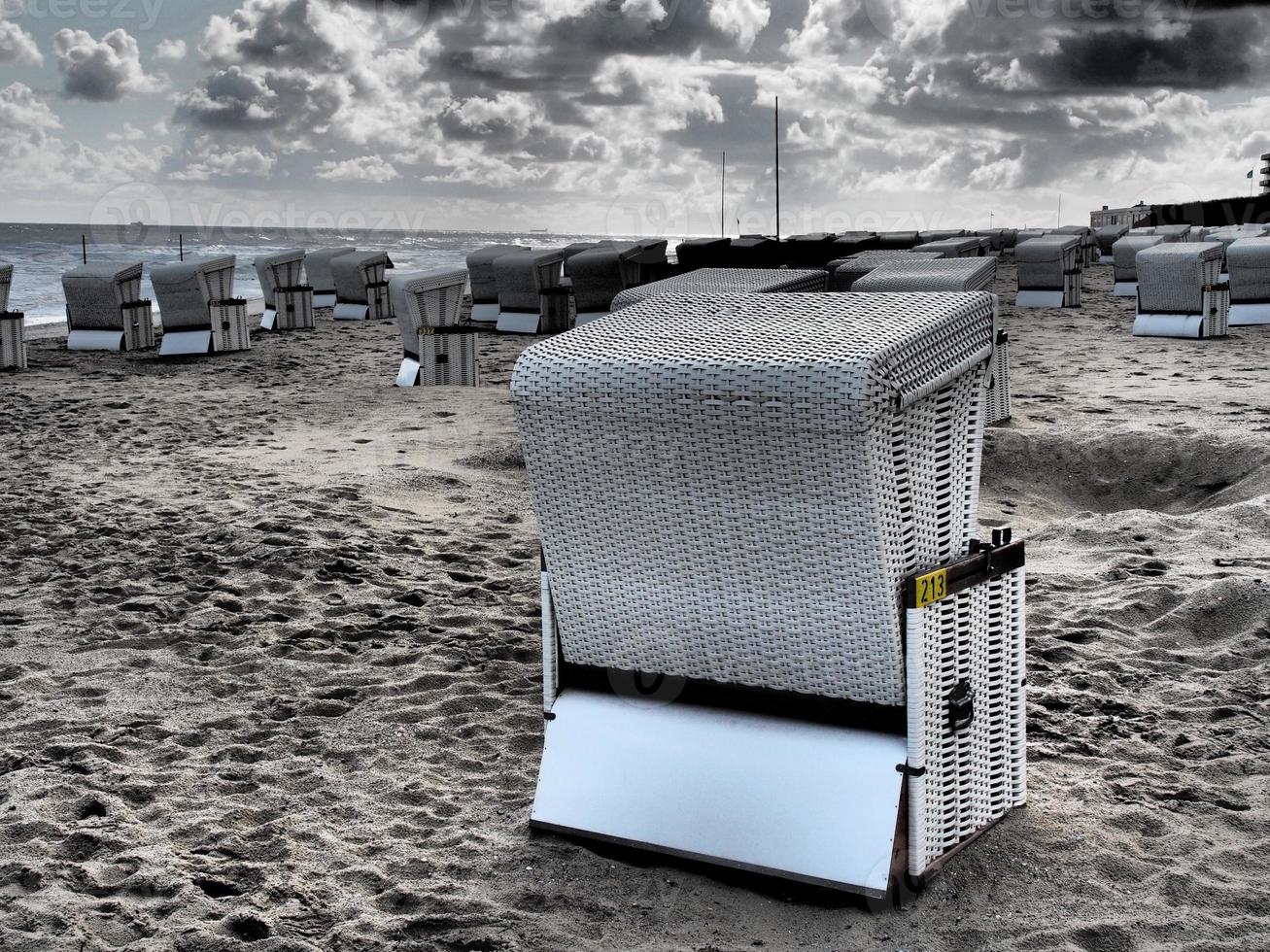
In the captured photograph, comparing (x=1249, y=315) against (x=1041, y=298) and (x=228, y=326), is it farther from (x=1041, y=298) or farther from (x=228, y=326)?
(x=228, y=326)

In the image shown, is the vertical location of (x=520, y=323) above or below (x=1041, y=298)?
below

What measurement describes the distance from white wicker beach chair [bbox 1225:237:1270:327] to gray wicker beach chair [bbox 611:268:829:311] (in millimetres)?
10812

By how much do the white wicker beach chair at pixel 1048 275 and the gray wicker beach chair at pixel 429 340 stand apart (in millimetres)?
10234

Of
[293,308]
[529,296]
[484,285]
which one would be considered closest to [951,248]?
[529,296]

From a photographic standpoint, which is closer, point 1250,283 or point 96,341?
point 1250,283

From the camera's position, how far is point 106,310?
1483 cm

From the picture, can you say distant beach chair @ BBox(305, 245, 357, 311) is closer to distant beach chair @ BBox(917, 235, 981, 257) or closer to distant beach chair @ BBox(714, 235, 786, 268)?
distant beach chair @ BBox(714, 235, 786, 268)

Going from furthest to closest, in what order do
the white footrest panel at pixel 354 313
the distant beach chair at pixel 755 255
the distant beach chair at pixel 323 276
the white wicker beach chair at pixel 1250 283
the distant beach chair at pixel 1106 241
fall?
the distant beach chair at pixel 1106 241 → the distant beach chair at pixel 323 276 → the distant beach chair at pixel 755 255 → the white footrest panel at pixel 354 313 → the white wicker beach chair at pixel 1250 283

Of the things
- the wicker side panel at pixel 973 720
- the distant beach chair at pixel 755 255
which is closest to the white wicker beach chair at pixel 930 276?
the wicker side panel at pixel 973 720

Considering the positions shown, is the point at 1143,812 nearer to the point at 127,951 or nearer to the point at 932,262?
the point at 127,951

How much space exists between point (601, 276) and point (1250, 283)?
7858 mm

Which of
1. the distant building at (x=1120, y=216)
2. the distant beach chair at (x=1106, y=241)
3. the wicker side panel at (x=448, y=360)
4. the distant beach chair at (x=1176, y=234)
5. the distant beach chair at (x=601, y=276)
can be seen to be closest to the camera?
the wicker side panel at (x=448, y=360)

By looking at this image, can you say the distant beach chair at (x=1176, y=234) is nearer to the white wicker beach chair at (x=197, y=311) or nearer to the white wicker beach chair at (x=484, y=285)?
the white wicker beach chair at (x=484, y=285)

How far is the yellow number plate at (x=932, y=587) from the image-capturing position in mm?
2521
